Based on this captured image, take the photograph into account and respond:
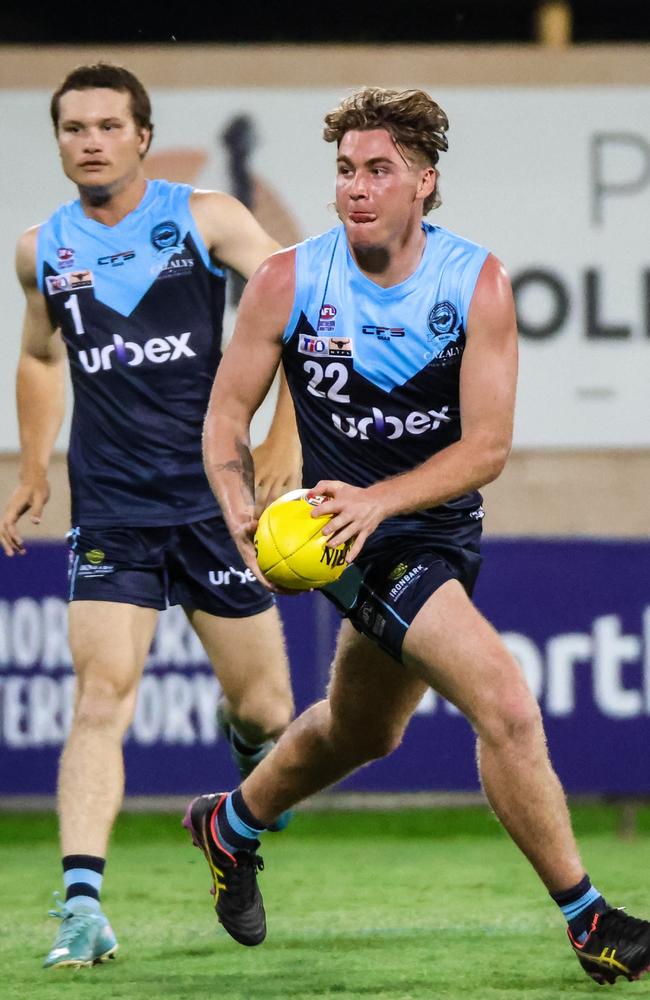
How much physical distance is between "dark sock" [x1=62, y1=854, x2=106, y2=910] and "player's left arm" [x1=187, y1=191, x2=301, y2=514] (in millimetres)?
1197

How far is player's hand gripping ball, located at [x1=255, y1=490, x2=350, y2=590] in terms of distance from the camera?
14.9 ft

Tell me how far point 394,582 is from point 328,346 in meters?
0.65

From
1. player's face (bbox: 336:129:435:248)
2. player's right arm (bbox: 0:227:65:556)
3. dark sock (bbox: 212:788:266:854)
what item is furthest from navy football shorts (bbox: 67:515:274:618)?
player's face (bbox: 336:129:435:248)

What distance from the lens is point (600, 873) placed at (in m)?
7.32

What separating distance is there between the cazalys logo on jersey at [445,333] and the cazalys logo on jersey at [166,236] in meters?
1.36

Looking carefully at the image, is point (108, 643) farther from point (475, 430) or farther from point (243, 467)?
point (475, 430)

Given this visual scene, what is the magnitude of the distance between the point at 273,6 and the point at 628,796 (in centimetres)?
715

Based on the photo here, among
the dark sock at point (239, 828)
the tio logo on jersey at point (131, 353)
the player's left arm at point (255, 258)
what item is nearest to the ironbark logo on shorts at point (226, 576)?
the player's left arm at point (255, 258)

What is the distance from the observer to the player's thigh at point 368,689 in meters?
5.02

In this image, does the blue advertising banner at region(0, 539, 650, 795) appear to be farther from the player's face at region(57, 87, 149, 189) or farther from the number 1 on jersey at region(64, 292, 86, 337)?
the player's face at region(57, 87, 149, 189)

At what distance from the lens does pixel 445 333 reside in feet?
16.0

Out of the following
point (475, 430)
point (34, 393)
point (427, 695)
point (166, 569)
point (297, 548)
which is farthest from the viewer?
point (427, 695)

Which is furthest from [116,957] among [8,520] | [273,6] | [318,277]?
[273,6]

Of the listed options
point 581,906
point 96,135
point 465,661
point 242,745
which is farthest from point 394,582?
point 96,135
